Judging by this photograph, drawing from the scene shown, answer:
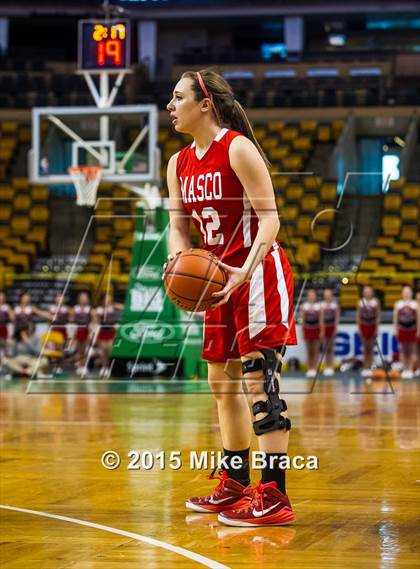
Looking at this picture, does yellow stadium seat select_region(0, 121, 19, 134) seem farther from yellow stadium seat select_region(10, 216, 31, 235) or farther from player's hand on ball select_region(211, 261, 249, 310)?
player's hand on ball select_region(211, 261, 249, 310)

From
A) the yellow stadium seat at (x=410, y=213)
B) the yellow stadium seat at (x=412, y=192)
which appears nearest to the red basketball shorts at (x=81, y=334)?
the yellow stadium seat at (x=410, y=213)

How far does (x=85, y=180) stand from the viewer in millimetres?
15469

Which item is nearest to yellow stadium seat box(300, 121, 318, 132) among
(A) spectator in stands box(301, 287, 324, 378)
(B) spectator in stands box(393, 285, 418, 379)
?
(A) spectator in stands box(301, 287, 324, 378)

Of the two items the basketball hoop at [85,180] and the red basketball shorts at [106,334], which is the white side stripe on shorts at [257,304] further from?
the red basketball shorts at [106,334]

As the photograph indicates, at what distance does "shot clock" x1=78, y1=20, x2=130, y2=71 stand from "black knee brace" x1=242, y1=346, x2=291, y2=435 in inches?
449

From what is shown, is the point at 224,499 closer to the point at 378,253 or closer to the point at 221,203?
the point at 221,203

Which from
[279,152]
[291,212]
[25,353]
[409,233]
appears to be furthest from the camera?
[279,152]

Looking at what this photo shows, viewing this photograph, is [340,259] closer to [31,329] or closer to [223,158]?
[31,329]

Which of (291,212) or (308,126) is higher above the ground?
(308,126)

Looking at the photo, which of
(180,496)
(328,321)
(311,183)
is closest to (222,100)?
(180,496)

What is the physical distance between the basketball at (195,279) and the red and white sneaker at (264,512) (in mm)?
808

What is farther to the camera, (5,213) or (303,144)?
(303,144)

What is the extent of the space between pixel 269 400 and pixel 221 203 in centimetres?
85

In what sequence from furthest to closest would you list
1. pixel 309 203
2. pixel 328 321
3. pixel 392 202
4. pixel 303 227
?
pixel 309 203
pixel 392 202
pixel 303 227
pixel 328 321
